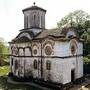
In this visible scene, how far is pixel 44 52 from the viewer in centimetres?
2294

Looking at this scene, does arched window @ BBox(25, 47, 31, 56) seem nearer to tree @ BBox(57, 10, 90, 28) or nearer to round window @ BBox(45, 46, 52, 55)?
round window @ BBox(45, 46, 52, 55)

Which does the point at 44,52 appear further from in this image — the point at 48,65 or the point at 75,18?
the point at 75,18

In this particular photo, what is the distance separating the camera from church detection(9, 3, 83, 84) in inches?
834

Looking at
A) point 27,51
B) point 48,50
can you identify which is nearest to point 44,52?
point 48,50

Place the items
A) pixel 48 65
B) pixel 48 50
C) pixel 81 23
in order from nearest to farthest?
pixel 48 50 < pixel 48 65 < pixel 81 23

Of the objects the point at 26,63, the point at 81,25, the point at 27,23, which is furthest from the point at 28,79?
the point at 81,25

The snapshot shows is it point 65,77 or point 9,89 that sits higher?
point 65,77

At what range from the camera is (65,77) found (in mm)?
21125

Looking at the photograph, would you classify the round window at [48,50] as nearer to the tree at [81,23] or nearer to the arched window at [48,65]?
the arched window at [48,65]

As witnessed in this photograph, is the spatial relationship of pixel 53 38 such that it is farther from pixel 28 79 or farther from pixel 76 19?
pixel 76 19

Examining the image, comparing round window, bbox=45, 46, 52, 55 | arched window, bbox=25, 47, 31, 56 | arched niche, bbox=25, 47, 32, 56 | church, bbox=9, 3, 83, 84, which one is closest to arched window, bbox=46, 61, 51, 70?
church, bbox=9, 3, 83, 84

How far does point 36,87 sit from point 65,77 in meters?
4.10

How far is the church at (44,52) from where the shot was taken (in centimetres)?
2117

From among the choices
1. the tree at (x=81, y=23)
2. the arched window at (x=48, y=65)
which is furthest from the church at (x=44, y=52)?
the tree at (x=81, y=23)
